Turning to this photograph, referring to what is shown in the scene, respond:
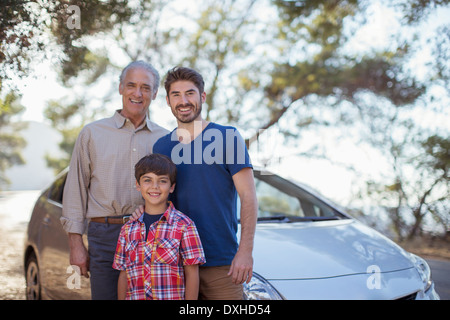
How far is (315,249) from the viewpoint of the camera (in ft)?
9.33

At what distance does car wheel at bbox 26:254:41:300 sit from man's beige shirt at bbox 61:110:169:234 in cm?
191

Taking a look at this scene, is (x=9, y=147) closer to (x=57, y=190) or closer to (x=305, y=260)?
(x=57, y=190)

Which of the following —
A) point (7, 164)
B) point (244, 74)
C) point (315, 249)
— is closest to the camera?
point (315, 249)

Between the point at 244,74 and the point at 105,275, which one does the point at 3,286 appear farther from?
the point at 244,74

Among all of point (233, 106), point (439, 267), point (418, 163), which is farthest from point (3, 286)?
point (233, 106)

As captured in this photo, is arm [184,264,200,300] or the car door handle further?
the car door handle

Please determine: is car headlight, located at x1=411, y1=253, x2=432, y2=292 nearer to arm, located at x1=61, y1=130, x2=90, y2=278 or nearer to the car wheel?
arm, located at x1=61, y1=130, x2=90, y2=278

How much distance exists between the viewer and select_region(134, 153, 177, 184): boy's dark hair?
7.20ft

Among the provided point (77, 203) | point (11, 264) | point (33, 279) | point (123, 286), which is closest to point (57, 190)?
point (33, 279)

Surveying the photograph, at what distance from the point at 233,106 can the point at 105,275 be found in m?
9.10

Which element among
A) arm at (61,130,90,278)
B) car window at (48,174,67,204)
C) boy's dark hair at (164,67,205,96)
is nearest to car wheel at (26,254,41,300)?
Answer: car window at (48,174,67,204)

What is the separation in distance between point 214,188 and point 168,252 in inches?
15.3

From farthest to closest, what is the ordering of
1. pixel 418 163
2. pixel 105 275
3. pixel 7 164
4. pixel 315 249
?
pixel 7 164, pixel 418 163, pixel 315 249, pixel 105 275

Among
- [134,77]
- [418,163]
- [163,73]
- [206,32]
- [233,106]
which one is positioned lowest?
[418,163]
